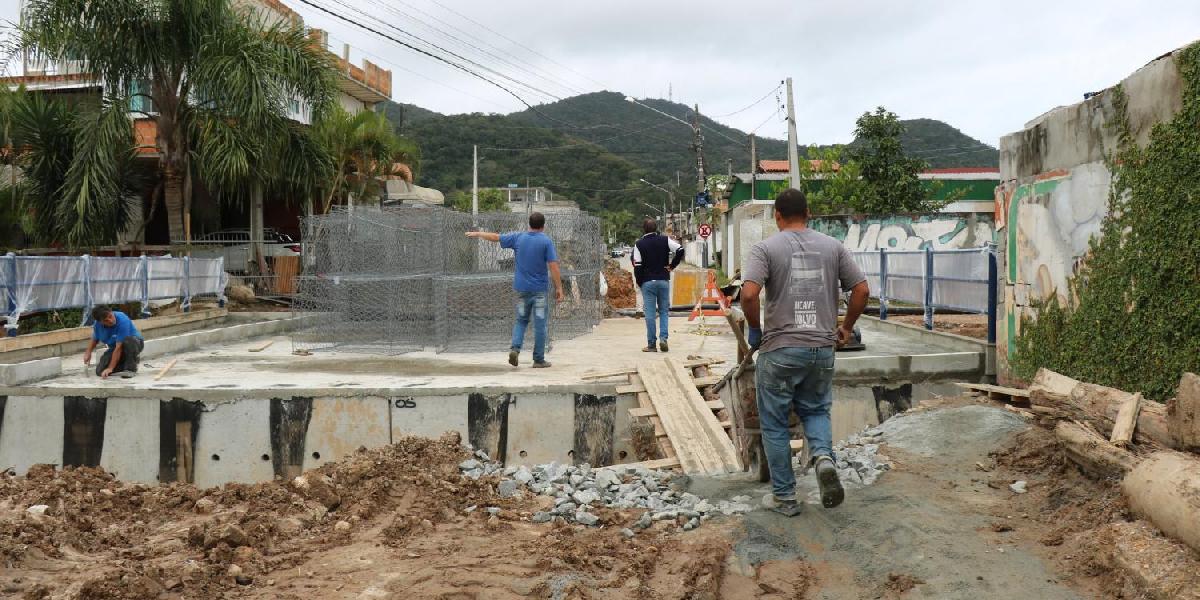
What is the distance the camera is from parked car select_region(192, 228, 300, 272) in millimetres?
19109

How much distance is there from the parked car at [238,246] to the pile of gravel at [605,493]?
14067mm

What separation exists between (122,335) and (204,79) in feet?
27.3

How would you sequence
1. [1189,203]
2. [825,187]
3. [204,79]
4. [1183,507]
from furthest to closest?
[825,187] → [204,79] → [1189,203] → [1183,507]

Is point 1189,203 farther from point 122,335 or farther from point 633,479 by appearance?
point 122,335

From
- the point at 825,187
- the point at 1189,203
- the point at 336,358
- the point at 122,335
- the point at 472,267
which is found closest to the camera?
the point at 1189,203

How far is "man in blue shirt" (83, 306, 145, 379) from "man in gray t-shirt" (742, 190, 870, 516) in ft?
23.6

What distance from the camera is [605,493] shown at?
19.0ft

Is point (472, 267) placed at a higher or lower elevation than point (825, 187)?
lower

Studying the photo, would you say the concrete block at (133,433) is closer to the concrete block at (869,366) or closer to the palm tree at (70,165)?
the concrete block at (869,366)

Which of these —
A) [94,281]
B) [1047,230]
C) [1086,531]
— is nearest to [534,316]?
[1047,230]

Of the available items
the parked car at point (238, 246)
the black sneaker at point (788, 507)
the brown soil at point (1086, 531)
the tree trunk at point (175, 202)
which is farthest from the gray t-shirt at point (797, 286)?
the parked car at point (238, 246)

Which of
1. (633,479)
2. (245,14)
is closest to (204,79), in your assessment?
(245,14)

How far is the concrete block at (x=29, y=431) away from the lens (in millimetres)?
8289

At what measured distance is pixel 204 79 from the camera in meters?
16.1
